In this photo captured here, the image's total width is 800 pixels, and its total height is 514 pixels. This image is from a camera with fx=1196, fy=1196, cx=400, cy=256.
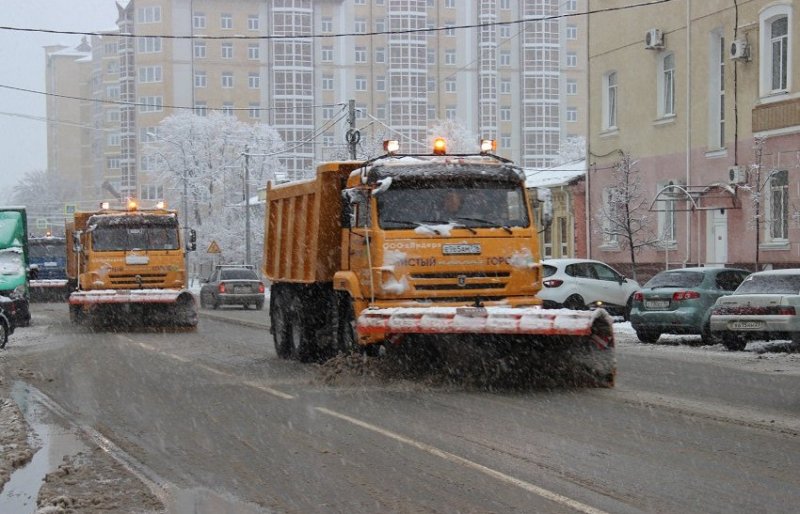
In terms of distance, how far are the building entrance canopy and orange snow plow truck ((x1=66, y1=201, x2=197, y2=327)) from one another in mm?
13880

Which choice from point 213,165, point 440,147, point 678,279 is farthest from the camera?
point 213,165

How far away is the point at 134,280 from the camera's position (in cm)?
2738

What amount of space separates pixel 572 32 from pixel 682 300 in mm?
103503

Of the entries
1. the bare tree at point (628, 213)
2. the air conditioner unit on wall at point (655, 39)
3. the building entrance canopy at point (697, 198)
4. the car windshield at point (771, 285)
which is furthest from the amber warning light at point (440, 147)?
the air conditioner unit on wall at point (655, 39)

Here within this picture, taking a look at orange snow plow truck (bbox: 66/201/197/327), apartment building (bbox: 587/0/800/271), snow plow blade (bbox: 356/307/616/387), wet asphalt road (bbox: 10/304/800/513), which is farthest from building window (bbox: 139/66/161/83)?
snow plow blade (bbox: 356/307/616/387)

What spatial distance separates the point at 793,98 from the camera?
30.5 meters

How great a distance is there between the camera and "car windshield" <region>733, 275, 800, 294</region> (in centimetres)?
1941

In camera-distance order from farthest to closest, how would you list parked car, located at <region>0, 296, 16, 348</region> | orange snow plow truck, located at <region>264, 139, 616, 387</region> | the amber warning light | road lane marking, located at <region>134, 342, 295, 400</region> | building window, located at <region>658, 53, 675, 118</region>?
building window, located at <region>658, 53, 675, 118</region>, parked car, located at <region>0, 296, 16, 348</region>, the amber warning light, orange snow plow truck, located at <region>264, 139, 616, 387</region>, road lane marking, located at <region>134, 342, 295, 400</region>

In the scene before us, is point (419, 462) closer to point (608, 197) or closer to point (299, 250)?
point (299, 250)

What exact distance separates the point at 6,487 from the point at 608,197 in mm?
33705

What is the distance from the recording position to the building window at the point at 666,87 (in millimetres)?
37156

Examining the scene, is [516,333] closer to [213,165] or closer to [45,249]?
[45,249]

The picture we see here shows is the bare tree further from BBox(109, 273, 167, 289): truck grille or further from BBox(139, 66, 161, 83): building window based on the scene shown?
BBox(139, 66, 161, 83): building window

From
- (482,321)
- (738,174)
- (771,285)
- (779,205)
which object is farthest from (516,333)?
(738,174)
